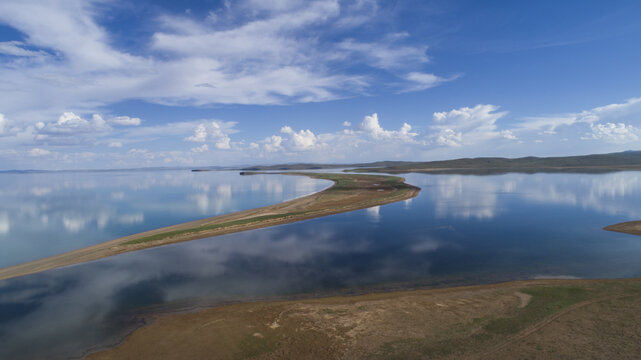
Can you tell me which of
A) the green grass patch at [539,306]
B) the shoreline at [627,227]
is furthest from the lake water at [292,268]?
the green grass patch at [539,306]

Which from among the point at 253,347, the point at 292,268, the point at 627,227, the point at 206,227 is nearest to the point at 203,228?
the point at 206,227

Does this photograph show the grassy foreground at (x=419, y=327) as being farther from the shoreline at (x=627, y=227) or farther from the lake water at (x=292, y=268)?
the shoreline at (x=627, y=227)

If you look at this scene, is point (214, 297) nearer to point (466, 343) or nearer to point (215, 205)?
point (466, 343)

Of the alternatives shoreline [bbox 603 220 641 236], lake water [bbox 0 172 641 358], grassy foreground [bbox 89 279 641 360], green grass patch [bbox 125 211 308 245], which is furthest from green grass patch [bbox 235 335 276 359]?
shoreline [bbox 603 220 641 236]

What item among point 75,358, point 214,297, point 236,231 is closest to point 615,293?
point 214,297

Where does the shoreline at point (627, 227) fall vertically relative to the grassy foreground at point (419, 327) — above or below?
above

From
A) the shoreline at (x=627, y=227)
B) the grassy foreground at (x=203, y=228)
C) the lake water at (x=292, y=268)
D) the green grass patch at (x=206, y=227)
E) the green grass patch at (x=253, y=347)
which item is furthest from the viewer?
the green grass patch at (x=206, y=227)

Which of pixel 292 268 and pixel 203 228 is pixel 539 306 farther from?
pixel 203 228
